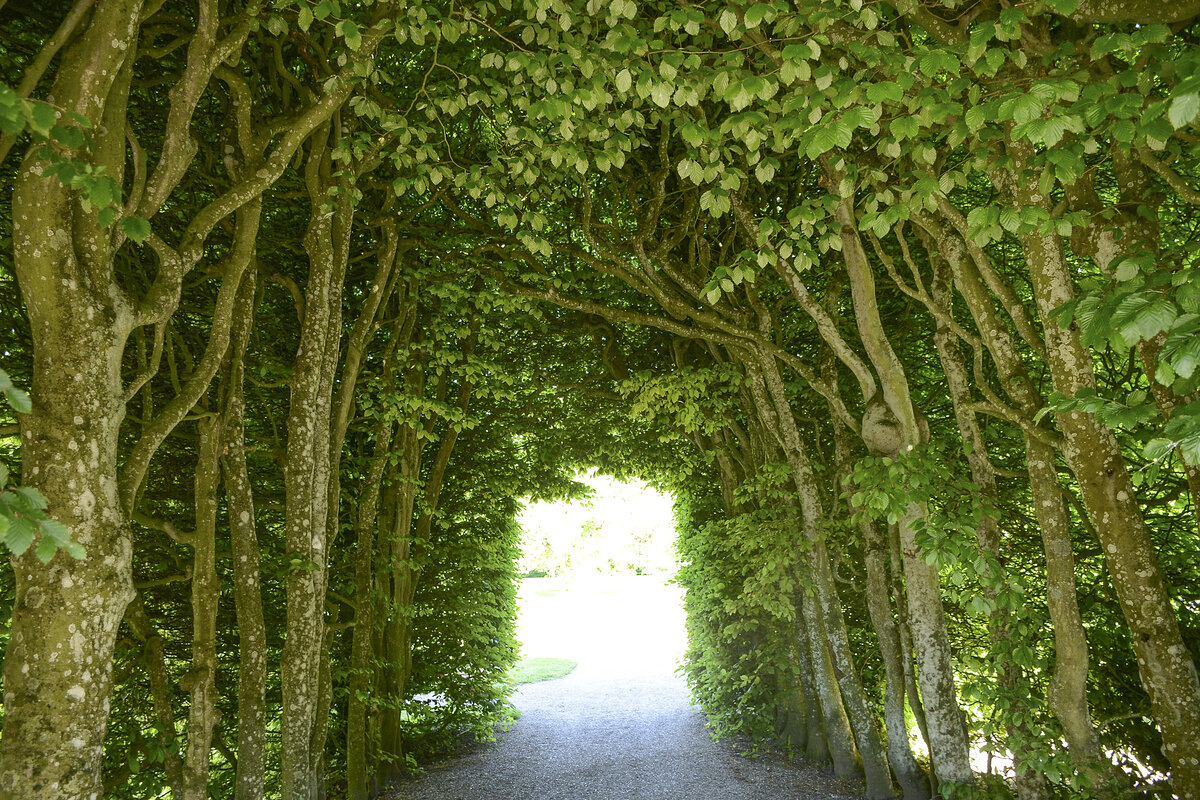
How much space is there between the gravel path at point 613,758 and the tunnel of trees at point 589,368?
0.69 meters

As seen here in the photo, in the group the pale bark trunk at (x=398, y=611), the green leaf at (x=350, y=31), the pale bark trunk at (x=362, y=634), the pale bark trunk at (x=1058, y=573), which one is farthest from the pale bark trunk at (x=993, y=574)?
the pale bark trunk at (x=398, y=611)

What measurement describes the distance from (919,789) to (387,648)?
702 centimetres

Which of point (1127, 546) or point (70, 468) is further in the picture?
point (1127, 546)

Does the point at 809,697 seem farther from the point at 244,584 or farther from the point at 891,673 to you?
the point at 244,584

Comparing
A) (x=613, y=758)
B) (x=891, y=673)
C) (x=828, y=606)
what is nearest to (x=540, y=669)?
(x=613, y=758)

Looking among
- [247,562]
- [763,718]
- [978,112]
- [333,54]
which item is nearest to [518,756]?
[763,718]

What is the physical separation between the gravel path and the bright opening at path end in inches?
89.4

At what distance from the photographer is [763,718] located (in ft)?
33.4

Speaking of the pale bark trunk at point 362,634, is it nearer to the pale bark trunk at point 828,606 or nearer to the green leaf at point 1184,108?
the pale bark trunk at point 828,606

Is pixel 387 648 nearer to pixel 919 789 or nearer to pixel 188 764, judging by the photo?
pixel 188 764

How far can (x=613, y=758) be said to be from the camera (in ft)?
33.3

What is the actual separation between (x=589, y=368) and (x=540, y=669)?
10101 millimetres

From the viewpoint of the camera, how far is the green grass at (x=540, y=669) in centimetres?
1662

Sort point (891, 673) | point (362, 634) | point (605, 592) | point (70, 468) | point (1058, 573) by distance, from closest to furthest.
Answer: point (70, 468)
point (1058, 573)
point (891, 673)
point (362, 634)
point (605, 592)
